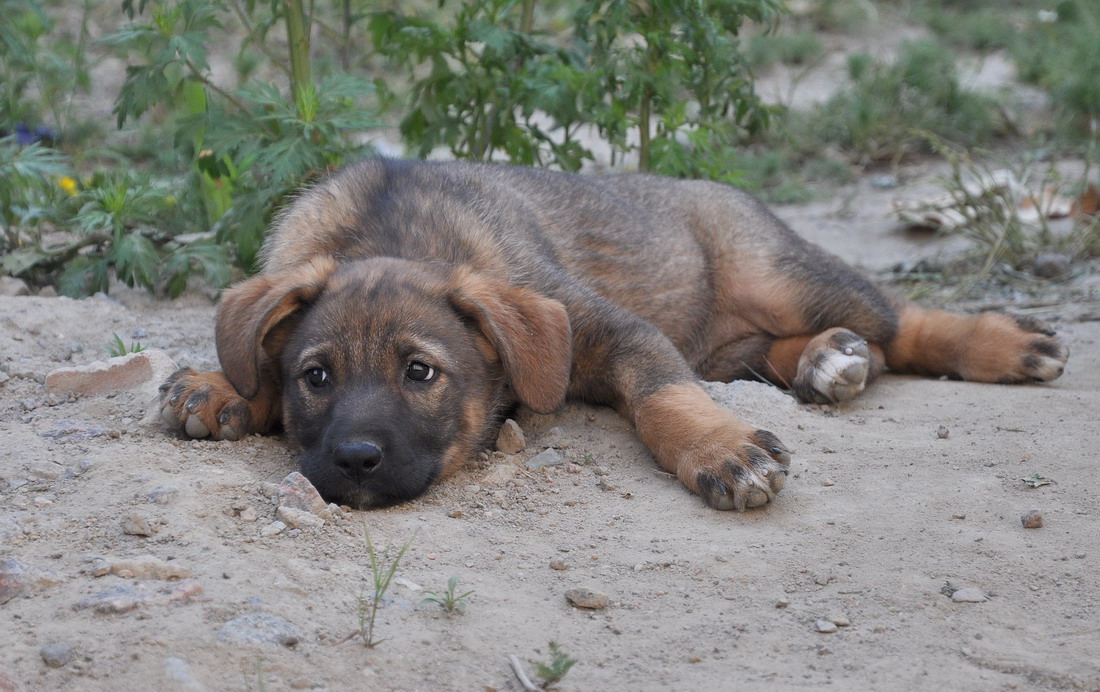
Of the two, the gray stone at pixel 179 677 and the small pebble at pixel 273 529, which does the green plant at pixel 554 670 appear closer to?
the gray stone at pixel 179 677

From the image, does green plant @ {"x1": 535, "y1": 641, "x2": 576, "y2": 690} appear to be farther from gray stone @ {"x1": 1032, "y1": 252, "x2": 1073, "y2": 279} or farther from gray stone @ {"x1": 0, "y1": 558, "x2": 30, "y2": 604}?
gray stone @ {"x1": 1032, "y1": 252, "x2": 1073, "y2": 279}

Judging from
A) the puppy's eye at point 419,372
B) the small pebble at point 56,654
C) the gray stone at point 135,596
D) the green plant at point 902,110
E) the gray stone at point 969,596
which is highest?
the green plant at point 902,110

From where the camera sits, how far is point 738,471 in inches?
153

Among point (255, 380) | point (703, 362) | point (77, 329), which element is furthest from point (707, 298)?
point (77, 329)

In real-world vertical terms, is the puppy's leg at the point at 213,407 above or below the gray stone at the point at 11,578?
below

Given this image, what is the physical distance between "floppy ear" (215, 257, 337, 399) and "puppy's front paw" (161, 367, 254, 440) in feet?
0.43

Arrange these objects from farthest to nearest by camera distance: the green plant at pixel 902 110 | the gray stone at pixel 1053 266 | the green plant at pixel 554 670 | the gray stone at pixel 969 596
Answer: the green plant at pixel 902 110
the gray stone at pixel 1053 266
the gray stone at pixel 969 596
the green plant at pixel 554 670

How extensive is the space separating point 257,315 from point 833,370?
97.8 inches

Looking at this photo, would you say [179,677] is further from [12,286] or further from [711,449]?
[12,286]

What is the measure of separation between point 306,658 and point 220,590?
372mm

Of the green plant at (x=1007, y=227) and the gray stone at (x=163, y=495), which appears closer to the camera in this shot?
the gray stone at (x=163, y=495)

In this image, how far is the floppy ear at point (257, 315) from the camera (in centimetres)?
420

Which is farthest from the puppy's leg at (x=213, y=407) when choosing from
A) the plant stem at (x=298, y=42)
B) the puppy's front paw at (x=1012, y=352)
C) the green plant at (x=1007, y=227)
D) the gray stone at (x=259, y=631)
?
the green plant at (x=1007, y=227)

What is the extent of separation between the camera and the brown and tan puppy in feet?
13.3
